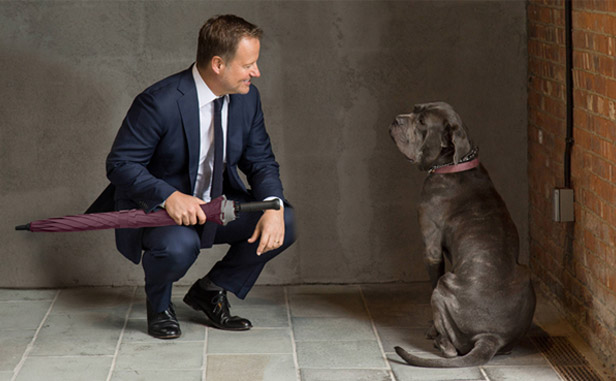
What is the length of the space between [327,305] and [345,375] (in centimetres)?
82

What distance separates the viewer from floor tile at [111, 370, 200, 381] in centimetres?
313

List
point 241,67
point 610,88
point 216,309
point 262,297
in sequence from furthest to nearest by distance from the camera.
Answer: point 262,297, point 216,309, point 241,67, point 610,88

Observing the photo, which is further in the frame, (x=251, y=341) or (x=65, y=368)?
(x=251, y=341)

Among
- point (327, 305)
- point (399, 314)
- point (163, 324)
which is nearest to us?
point (163, 324)

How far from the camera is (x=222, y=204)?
3.27 meters

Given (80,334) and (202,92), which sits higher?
(202,92)

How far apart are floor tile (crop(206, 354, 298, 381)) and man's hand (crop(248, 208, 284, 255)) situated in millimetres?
406

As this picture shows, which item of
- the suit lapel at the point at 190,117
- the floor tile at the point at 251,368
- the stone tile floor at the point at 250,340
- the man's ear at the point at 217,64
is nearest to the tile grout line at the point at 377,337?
the stone tile floor at the point at 250,340

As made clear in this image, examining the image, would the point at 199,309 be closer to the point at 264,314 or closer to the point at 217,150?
the point at 264,314

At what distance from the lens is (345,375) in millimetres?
3152

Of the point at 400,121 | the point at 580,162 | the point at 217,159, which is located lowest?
the point at 580,162

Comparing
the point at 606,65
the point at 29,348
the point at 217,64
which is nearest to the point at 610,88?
the point at 606,65

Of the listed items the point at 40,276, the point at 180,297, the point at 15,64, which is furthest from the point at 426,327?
the point at 15,64

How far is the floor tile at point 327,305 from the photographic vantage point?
12.6 feet
